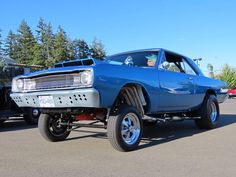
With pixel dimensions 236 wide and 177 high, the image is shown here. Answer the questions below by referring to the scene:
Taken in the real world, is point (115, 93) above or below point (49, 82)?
below

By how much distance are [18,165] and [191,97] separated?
449cm

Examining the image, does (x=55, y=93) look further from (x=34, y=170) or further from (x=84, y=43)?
(x=84, y=43)

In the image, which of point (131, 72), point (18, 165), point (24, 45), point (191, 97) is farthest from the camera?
point (24, 45)

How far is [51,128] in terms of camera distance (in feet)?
24.7

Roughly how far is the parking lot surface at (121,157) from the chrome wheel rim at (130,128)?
9.4 inches

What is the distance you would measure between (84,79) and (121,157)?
4.35 ft

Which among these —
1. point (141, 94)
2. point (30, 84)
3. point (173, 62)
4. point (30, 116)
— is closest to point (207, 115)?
point (173, 62)

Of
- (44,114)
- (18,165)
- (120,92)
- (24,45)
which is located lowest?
(18,165)

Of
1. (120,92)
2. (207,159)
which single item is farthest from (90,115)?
(207,159)

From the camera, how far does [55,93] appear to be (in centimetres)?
600

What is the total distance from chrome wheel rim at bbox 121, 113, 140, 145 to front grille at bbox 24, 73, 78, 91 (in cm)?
113

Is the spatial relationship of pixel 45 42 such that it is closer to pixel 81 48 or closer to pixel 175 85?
pixel 81 48

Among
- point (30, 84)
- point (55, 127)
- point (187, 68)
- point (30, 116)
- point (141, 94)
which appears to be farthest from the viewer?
point (30, 116)

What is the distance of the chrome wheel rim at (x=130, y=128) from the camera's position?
20.5ft
